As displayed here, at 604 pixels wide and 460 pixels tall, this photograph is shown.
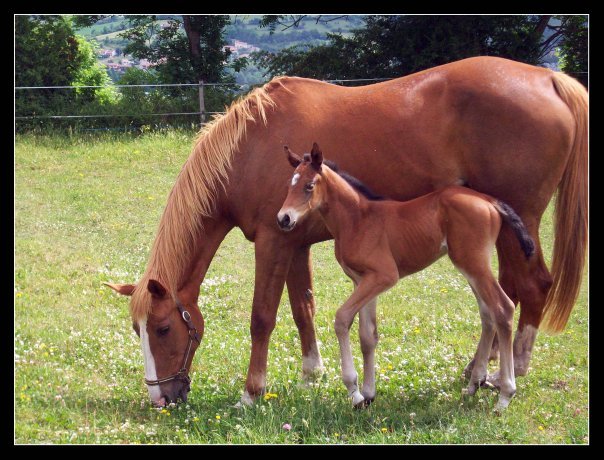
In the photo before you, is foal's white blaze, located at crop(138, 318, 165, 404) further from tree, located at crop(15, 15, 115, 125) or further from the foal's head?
tree, located at crop(15, 15, 115, 125)

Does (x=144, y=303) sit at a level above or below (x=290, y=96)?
below

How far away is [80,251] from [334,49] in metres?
9.15

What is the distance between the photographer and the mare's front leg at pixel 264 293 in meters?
5.47

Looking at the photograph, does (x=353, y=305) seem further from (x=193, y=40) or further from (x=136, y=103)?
(x=136, y=103)

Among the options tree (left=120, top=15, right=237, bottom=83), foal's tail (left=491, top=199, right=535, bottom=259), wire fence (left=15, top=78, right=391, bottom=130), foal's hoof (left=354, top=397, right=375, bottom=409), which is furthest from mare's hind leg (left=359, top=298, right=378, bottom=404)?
tree (left=120, top=15, right=237, bottom=83)

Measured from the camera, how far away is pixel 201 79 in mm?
18422

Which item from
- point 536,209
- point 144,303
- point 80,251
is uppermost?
point 536,209

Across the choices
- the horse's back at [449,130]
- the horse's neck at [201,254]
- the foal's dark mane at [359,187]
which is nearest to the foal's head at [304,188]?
the foal's dark mane at [359,187]

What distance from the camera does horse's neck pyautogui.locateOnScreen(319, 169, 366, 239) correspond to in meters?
5.12

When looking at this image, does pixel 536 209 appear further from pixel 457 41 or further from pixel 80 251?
pixel 457 41

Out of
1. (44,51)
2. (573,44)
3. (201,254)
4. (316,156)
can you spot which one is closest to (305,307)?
(201,254)

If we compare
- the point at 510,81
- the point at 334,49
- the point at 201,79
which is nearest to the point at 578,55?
the point at 334,49

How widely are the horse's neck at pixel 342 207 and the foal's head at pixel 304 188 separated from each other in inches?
7.1

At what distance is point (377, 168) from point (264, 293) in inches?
53.9
